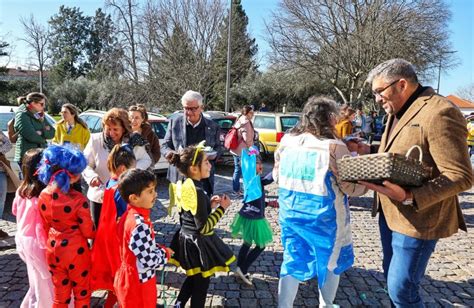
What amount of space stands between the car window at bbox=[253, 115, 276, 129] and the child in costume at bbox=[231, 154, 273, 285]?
8133 millimetres

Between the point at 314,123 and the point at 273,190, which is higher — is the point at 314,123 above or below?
above

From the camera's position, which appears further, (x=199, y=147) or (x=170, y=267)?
(x=170, y=267)

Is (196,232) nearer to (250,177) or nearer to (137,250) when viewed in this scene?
(137,250)

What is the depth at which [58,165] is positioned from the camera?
2654 mm

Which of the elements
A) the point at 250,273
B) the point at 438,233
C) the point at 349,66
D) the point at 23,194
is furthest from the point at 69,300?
the point at 349,66

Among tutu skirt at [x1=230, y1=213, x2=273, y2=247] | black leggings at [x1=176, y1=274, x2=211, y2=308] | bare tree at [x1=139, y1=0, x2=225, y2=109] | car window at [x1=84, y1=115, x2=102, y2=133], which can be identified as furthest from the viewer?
bare tree at [x1=139, y1=0, x2=225, y2=109]

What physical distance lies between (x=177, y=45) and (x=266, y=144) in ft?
36.6

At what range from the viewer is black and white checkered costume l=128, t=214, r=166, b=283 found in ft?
7.97

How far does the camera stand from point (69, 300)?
270 cm

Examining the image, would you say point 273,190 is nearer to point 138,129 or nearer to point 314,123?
point 138,129

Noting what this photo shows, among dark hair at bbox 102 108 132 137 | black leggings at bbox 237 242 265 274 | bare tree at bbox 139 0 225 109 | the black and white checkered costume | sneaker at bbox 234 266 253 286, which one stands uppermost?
bare tree at bbox 139 0 225 109

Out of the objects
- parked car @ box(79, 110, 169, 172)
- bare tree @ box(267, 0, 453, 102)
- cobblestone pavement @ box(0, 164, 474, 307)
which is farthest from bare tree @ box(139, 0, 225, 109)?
cobblestone pavement @ box(0, 164, 474, 307)

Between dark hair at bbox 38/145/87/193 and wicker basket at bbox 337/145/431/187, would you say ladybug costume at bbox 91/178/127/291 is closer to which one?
dark hair at bbox 38/145/87/193

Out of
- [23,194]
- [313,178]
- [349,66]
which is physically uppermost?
[349,66]
